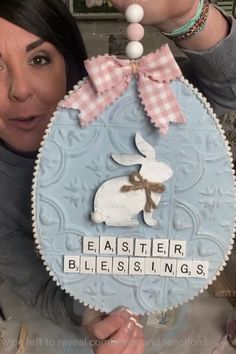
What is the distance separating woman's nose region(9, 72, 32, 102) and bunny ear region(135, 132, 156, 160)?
13cm

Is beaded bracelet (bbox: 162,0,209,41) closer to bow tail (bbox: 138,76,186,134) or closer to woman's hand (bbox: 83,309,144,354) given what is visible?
bow tail (bbox: 138,76,186,134)

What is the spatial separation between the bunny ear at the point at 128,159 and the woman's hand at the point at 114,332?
0.48 ft

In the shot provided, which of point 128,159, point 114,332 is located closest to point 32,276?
point 114,332

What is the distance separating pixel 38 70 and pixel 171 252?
22 cm

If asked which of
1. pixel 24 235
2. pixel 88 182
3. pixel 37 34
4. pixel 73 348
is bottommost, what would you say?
pixel 73 348

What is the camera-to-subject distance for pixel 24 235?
0.62 meters

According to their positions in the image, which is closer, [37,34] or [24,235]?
[37,34]

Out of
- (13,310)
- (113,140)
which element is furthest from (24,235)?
(113,140)

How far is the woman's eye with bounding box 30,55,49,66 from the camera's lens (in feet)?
1.64

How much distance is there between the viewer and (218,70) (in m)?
0.48

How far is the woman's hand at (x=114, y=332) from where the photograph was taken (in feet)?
1.62

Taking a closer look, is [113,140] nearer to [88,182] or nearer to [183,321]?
[88,182]

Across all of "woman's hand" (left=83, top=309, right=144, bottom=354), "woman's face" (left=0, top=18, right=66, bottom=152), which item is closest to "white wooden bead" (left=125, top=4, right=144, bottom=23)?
"woman's face" (left=0, top=18, right=66, bottom=152)

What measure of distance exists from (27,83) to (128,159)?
0.14 metres
